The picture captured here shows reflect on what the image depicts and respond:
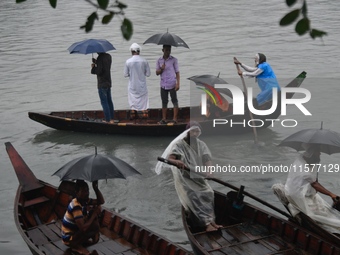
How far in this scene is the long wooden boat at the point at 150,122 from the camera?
12.1 metres

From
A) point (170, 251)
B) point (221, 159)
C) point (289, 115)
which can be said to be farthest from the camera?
point (289, 115)

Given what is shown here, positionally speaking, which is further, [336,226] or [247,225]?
[247,225]

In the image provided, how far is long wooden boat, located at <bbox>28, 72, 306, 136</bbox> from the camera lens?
39.8ft

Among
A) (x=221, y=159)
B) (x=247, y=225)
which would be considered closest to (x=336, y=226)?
(x=247, y=225)

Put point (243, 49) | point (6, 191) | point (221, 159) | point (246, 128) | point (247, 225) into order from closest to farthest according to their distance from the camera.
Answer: point (247, 225) → point (6, 191) → point (221, 159) → point (246, 128) → point (243, 49)

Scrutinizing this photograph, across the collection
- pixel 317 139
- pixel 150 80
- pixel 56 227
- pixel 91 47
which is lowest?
pixel 150 80

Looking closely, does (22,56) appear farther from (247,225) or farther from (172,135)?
(247,225)

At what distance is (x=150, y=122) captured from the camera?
41.7ft

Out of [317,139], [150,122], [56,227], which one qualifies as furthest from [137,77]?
[317,139]

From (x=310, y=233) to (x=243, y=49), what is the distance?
15.1 m

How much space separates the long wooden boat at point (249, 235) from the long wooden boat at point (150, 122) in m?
4.37

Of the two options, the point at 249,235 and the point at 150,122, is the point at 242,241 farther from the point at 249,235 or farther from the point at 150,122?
the point at 150,122

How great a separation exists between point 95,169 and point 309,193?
7.93 feet

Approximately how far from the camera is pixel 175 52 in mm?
21812
